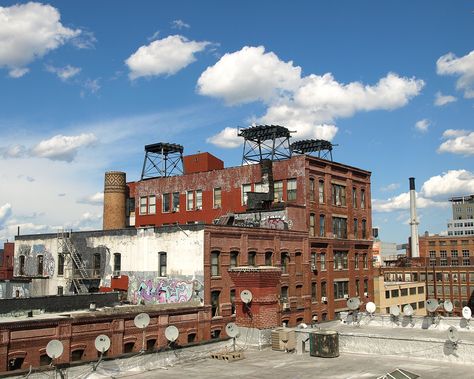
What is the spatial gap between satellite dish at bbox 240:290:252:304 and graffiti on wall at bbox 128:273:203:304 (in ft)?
20.9

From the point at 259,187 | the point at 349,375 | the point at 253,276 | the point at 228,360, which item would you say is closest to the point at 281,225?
the point at 259,187

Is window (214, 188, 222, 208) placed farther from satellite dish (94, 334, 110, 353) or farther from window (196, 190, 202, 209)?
satellite dish (94, 334, 110, 353)

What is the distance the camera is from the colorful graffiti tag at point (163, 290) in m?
37.5

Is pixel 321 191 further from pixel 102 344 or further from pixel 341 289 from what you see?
pixel 102 344

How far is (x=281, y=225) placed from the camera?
152 feet

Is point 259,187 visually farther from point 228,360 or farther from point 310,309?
point 228,360

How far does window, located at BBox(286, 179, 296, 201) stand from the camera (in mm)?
49406

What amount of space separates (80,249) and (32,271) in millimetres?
6949

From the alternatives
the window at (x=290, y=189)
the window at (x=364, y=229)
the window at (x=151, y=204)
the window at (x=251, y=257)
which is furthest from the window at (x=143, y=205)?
the window at (x=364, y=229)

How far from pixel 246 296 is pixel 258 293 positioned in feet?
2.44

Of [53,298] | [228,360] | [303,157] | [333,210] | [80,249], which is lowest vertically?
[228,360]

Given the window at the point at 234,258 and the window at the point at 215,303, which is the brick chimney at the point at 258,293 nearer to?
the window at the point at 215,303

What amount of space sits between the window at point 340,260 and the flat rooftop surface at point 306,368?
23112 mm

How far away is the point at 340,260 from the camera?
5372cm
